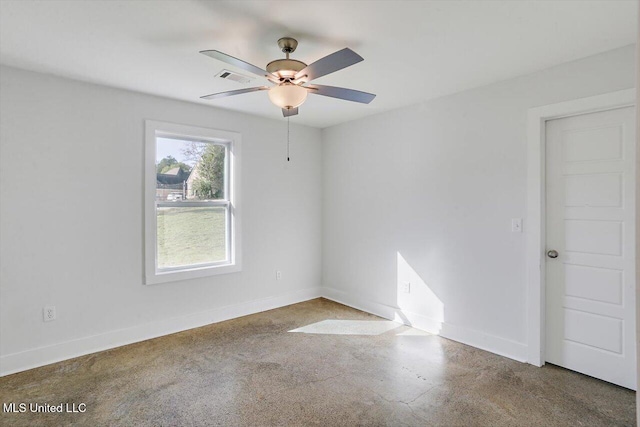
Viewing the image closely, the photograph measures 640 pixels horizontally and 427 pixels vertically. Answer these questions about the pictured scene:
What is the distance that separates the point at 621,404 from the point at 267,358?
2.59 meters

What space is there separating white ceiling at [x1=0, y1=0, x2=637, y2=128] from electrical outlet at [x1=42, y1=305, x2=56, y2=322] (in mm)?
2003

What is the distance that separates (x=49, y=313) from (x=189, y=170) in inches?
72.1

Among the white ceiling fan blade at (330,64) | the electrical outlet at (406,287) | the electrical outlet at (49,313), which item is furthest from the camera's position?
the electrical outlet at (406,287)

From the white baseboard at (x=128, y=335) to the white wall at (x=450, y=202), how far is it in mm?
1126

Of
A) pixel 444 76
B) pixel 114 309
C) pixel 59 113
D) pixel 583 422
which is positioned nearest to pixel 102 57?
pixel 59 113

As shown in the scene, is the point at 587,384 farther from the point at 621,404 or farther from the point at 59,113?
the point at 59,113

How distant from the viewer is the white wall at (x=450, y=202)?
293 centimetres

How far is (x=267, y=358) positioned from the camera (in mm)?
3004

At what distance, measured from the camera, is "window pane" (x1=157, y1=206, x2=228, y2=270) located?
3.65 meters

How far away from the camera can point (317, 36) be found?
2256 millimetres

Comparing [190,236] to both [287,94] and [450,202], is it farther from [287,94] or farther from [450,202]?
[450,202]

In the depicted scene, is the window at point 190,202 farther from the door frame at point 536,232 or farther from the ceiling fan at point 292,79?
the door frame at point 536,232

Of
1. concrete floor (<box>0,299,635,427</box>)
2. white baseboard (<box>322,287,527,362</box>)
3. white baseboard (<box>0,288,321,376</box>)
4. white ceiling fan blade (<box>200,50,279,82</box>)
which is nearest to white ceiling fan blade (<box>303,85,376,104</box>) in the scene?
white ceiling fan blade (<box>200,50,279,82</box>)

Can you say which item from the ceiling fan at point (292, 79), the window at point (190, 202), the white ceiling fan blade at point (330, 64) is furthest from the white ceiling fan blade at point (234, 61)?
the window at point (190, 202)
